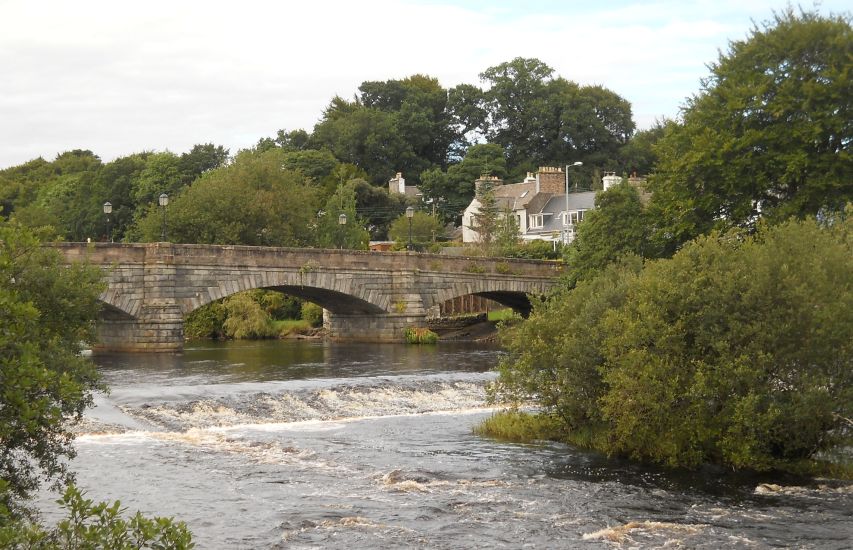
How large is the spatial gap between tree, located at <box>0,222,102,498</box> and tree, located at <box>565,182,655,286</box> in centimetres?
3515

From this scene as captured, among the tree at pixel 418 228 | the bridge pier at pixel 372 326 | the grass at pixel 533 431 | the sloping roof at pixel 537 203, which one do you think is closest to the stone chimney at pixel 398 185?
the sloping roof at pixel 537 203

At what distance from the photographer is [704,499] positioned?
1802 centimetres

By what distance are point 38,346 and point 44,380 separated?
53.4 inches

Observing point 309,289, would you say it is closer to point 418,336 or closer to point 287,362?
point 418,336

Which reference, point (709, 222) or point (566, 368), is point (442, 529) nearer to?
point (566, 368)

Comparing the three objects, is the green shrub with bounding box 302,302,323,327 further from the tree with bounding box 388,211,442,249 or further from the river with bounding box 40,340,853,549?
the river with bounding box 40,340,853,549

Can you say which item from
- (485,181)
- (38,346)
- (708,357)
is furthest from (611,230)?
(38,346)

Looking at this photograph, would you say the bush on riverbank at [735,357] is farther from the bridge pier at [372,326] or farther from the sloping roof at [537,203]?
the sloping roof at [537,203]

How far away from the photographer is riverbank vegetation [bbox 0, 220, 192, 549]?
33.1 feet

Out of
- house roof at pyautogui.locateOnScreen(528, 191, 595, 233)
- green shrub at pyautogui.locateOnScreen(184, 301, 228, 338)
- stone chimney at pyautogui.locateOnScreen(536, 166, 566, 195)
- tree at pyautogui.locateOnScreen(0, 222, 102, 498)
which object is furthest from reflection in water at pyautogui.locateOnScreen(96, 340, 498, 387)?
stone chimney at pyautogui.locateOnScreen(536, 166, 566, 195)

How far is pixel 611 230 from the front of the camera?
165 ft

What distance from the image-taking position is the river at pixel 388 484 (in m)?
15.9

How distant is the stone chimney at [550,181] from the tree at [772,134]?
168 feet

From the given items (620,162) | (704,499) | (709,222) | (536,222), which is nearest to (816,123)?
(709,222)
